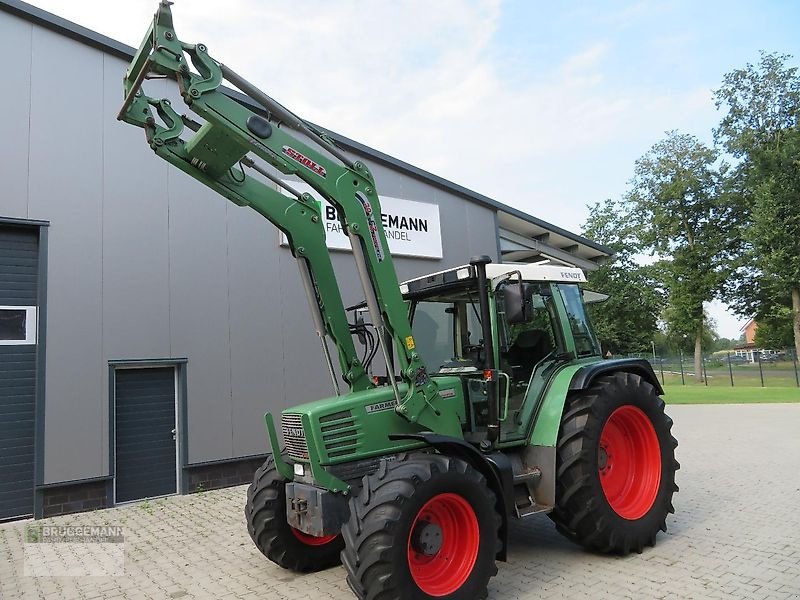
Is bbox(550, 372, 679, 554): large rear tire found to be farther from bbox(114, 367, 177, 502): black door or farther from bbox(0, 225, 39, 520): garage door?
bbox(0, 225, 39, 520): garage door

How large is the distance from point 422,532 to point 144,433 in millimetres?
5968

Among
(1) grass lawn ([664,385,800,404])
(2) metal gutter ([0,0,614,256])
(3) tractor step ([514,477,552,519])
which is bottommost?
(1) grass lawn ([664,385,800,404])

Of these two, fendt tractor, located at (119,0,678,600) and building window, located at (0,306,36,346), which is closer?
fendt tractor, located at (119,0,678,600)

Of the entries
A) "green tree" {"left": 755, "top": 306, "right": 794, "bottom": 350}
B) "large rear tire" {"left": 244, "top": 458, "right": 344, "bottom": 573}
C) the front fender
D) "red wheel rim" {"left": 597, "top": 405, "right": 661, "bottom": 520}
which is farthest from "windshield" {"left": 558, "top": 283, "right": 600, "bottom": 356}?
"green tree" {"left": 755, "top": 306, "right": 794, "bottom": 350}

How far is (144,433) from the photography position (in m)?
8.41

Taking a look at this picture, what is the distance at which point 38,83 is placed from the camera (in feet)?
26.2

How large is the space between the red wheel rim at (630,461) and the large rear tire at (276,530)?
271 cm

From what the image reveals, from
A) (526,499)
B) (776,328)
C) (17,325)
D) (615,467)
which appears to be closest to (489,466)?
(526,499)

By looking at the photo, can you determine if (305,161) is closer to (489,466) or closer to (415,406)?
(415,406)

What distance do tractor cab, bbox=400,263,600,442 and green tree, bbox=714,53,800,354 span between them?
88.0ft

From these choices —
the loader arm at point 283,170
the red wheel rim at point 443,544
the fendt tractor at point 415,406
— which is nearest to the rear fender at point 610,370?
the fendt tractor at point 415,406

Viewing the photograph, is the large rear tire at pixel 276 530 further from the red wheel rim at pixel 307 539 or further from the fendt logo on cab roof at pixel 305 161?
the fendt logo on cab roof at pixel 305 161

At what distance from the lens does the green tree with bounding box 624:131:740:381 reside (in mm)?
33625

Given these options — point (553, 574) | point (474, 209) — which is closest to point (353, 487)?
point (553, 574)
